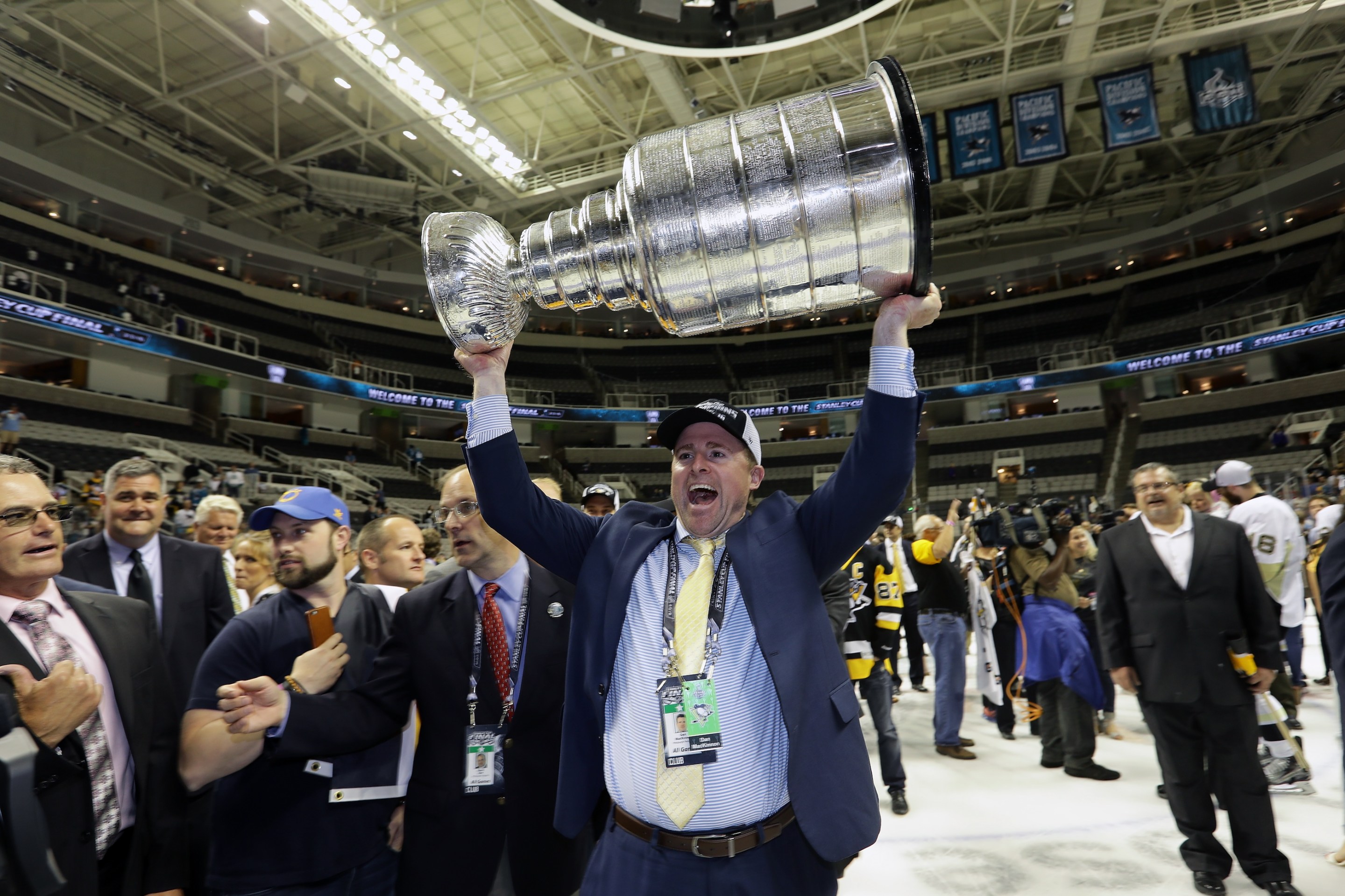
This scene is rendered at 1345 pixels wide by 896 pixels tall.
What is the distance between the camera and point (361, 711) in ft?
6.54

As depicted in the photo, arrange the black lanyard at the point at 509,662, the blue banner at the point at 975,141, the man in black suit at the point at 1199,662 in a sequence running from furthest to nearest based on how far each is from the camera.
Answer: the blue banner at the point at 975,141 → the man in black suit at the point at 1199,662 → the black lanyard at the point at 509,662

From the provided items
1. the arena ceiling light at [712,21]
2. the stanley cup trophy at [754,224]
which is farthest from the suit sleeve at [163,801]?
the arena ceiling light at [712,21]

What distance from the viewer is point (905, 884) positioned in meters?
3.39

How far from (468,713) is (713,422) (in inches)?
42.1

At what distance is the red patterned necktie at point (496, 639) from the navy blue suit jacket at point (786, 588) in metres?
0.49

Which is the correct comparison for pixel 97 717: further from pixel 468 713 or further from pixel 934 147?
pixel 934 147

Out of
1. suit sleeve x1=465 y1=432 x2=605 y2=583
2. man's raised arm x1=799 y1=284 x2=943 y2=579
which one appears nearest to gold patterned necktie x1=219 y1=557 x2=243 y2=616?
suit sleeve x1=465 y1=432 x2=605 y2=583

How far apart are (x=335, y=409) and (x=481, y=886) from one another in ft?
83.3

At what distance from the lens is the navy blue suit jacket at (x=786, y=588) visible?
1393 mm

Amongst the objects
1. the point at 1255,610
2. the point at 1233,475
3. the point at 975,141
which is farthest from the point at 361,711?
the point at 975,141

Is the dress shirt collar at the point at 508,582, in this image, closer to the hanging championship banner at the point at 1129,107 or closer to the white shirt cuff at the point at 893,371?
the white shirt cuff at the point at 893,371

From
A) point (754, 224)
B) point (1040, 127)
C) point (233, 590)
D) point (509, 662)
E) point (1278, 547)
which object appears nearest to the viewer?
point (754, 224)

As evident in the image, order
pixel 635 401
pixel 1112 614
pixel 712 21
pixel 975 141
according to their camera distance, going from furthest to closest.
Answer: pixel 635 401
pixel 975 141
pixel 712 21
pixel 1112 614

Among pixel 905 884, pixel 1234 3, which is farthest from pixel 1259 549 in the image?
pixel 1234 3
